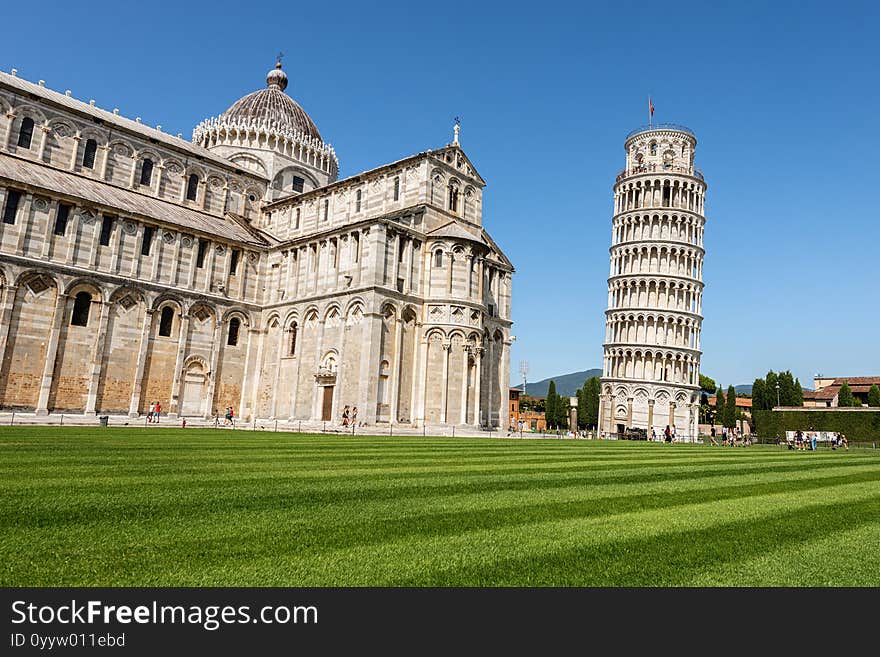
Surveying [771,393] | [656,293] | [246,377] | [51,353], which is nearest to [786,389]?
[771,393]

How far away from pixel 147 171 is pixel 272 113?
50.4ft

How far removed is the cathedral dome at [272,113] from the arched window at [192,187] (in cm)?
979

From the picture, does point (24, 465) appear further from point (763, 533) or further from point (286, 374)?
point (286, 374)

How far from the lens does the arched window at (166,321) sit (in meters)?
40.9

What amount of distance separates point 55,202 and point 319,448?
29.1 metres

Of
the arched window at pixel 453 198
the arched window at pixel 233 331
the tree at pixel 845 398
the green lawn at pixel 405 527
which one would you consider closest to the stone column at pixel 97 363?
the arched window at pixel 233 331

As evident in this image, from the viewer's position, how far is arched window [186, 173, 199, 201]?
1915 inches

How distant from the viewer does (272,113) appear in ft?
189

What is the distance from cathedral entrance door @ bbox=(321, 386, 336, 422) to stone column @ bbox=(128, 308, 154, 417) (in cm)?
1167

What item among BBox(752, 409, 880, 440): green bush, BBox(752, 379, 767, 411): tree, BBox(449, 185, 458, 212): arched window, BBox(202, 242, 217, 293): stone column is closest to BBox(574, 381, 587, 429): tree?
BBox(752, 379, 767, 411): tree

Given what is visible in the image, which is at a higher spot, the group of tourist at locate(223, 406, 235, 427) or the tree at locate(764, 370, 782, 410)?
the tree at locate(764, 370, 782, 410)

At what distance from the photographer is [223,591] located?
4344 mm

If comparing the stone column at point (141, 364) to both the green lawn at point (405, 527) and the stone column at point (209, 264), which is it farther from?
the green lawn at point (405, 527)

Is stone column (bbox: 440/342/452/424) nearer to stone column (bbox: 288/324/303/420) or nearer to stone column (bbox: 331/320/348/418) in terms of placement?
stone column (bbox: 331/320/348/418)
